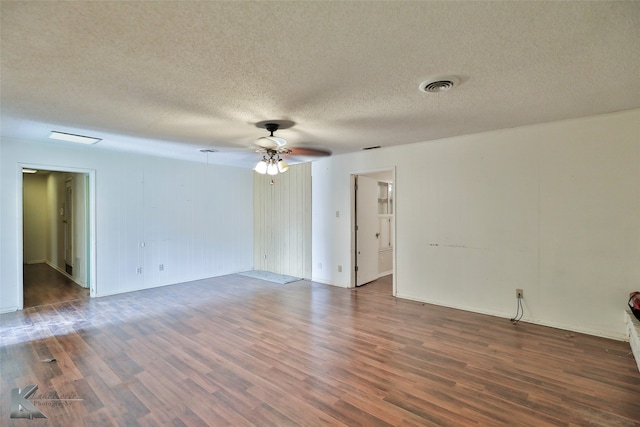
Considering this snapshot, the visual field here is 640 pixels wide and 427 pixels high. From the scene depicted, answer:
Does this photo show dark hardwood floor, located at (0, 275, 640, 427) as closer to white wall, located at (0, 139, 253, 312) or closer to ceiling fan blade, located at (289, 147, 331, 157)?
white wall, located at (0, 139, 253, 312)

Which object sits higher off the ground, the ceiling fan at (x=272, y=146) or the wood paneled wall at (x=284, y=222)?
the ceiling fan at (x=272, y=146)

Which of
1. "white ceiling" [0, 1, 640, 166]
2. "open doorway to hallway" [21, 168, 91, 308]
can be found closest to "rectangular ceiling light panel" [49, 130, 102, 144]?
"white ceiling" [0, 1, 640, 166]

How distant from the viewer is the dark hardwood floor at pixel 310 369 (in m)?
2.02

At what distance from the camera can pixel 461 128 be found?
376 centimetres

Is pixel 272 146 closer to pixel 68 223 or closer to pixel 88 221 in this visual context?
pixel 88 221

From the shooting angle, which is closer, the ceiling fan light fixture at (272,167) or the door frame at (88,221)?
the ceiling fan light fixture at (272,167)

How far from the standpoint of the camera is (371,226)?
19.5 ft

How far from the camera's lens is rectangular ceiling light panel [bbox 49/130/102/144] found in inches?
154

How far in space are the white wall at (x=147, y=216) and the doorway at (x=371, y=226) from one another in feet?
9.60

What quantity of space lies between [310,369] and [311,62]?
8.20 ft

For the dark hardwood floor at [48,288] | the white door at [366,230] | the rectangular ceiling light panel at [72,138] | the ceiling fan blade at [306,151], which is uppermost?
the rectangular ceiling light panel at [72,138]

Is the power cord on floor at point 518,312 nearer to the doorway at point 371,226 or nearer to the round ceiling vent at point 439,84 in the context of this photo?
the doorway at point 371,226

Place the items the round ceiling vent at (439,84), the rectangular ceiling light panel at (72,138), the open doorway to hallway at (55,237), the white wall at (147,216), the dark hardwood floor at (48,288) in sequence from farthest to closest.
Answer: the open doorway to hallway at (55,237) → the dark hardwood floor at (48,288) → the white wall at (147,216) → the rectangular ceiling light panel at (72,138) → the round ceiling vent at (439,84)

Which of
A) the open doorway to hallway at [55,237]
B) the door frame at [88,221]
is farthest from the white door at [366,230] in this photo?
the open doorway to hallway at [55,237]
